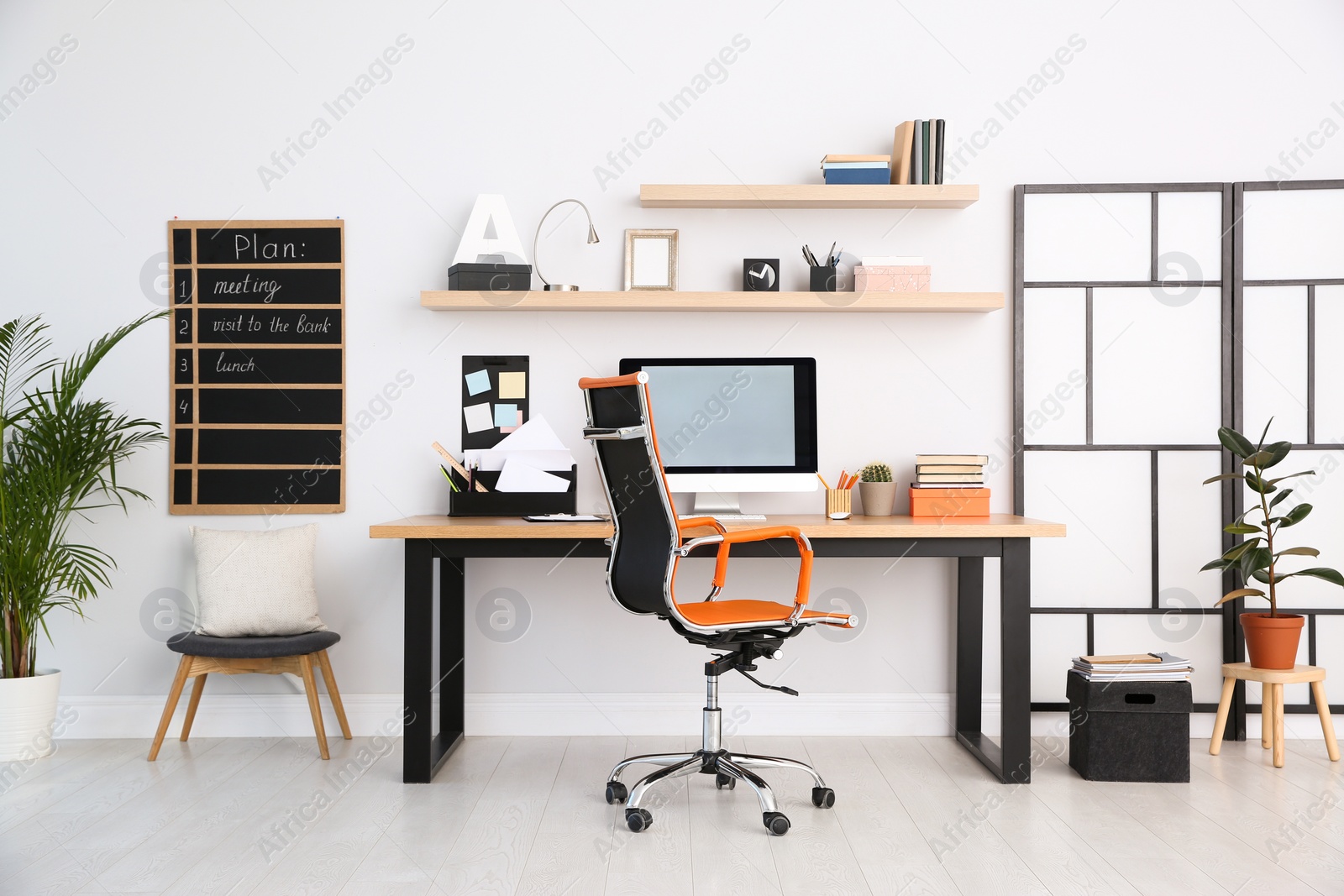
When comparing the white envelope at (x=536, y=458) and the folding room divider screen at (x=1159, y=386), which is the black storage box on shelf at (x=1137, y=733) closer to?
the folding room divider screen at (x=1159, y=386)

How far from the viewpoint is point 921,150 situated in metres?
3.45

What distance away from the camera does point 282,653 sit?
318 cm

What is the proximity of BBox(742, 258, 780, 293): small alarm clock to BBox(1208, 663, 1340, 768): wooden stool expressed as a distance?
204 centimetres

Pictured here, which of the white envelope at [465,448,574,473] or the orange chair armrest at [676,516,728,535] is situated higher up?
the white envelope at [465,448,574,473]

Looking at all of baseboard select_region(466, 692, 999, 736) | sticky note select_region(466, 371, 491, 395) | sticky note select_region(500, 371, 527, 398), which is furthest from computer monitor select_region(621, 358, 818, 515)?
baseboard select_region(466, 692, 999, 736)

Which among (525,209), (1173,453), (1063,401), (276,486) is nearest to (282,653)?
(276,486)

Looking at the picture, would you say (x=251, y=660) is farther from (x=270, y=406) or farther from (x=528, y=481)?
(x=528, y=481)

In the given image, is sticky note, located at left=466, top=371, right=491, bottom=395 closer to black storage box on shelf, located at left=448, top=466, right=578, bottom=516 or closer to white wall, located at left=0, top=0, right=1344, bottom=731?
white wall, located at left=0, top=0, right=1344, bottom=731

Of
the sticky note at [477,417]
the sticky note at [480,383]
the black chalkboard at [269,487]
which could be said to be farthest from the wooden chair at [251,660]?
the sticky note at [480,383]

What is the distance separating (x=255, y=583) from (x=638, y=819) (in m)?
1.61

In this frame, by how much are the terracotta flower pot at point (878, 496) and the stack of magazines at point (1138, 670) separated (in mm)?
808

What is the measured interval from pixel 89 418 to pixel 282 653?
108 cm

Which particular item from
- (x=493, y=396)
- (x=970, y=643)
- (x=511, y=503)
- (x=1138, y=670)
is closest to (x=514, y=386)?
(x=493, y=396)

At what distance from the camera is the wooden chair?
3.18m
